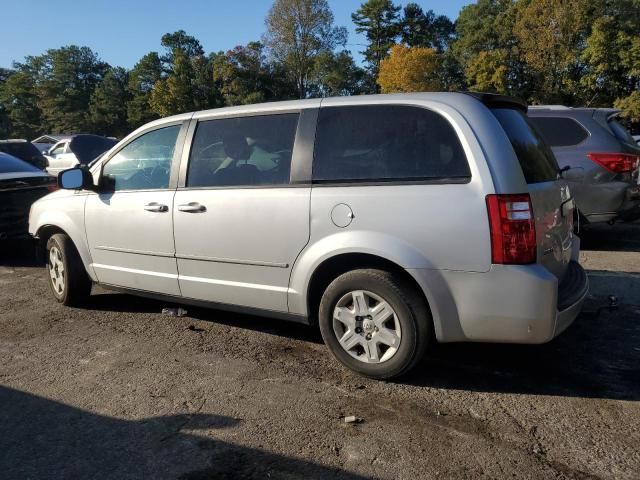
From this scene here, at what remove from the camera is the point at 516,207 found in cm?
307

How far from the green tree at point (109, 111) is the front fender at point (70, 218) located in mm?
78266

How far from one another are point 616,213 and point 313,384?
524cm

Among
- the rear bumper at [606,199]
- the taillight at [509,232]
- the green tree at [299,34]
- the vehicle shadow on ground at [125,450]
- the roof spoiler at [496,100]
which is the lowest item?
the vehicle shadow on ground at [125,450]

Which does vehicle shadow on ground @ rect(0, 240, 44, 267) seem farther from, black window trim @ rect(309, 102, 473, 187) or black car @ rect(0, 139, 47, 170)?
black car @ rect(0, 139, 47, 170)

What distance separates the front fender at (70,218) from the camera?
5008 mm

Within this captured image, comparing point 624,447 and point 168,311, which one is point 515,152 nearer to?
point 624,447

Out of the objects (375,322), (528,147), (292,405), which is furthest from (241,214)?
(528,147)

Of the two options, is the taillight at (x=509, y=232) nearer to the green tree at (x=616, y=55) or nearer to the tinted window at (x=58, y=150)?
the tinted window at (x=58, y=150)

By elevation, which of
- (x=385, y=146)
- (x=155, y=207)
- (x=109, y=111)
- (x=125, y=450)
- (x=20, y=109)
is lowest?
(x=125, y=450)

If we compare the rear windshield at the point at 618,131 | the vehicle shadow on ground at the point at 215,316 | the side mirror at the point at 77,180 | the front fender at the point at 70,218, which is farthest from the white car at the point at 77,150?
the rear windshield at the point at 618,131

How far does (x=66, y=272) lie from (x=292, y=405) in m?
3.01

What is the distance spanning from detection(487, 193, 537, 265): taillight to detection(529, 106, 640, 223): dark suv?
4.42m

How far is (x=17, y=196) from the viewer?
294 inches

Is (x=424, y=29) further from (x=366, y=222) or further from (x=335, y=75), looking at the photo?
(x=366, y=222)
